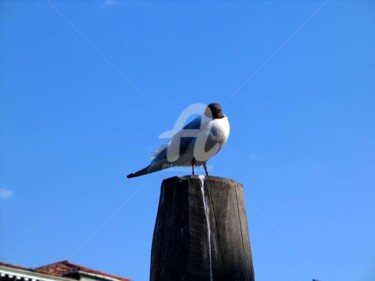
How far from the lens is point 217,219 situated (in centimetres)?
258

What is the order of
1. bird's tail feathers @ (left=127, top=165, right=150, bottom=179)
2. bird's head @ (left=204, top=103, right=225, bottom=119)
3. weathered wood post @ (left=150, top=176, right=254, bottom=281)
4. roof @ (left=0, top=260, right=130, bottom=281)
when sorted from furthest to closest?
roof @ (left=0, top=260, right=130, bottom=281), bird's tail feathers @ (left=127, top=165, right=150, bottom=179), bird's head @ (left=204, top=103, right=225, bottom=119), weathered wood post @ (left=150, top=176, right=254, bottom=281)

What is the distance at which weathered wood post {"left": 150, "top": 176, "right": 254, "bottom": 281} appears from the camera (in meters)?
2.47

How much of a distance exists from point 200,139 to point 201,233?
2.96 m

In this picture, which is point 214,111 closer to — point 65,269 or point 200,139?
point 200,139

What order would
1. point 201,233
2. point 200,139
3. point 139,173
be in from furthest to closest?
point 139,173 → point 200,139 → point 201,233

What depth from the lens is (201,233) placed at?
2.54 metres

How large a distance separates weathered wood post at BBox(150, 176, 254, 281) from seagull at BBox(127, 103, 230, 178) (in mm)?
2769

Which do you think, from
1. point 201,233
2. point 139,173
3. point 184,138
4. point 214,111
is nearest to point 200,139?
point 184,138

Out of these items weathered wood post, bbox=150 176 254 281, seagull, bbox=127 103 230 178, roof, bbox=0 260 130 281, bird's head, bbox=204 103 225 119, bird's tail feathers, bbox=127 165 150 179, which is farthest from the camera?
roof, bbox=0 260 130 281

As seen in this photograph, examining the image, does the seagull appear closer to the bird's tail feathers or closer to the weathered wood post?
the bird's tail feathers

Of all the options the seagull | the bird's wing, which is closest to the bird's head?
the seagull

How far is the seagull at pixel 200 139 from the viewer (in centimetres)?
548

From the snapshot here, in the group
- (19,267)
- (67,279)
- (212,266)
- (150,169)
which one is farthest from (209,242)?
(67,279)

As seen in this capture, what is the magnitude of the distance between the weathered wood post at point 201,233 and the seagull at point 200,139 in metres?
2.77
